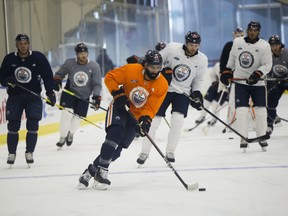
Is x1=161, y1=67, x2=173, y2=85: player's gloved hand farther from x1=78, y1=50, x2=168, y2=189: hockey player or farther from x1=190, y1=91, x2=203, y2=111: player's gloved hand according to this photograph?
x1=78, y1=50, x2=168, y2=189: hockey player

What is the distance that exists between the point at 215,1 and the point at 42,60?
44.1 feet

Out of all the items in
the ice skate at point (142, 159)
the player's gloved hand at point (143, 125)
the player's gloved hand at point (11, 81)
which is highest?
the player's gloved hand at point (11, 81)

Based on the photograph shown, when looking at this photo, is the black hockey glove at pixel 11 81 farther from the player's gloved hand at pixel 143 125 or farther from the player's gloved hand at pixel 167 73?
the player's gloved hand at pixel 143 125

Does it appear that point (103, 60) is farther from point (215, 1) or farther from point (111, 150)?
point (111, 150)

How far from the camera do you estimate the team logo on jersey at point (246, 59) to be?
6.82 meters

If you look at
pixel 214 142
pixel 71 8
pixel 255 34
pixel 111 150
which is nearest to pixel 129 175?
pixel 111 150

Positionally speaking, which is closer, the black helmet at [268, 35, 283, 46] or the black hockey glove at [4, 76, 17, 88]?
the black hockey glove at [4, 76, 17, 88]

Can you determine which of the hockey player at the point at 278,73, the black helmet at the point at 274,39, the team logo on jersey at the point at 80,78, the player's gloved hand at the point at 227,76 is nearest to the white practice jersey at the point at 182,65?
the player's gloved hand at the point at 227,76

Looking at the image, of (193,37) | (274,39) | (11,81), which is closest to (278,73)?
(274,39)

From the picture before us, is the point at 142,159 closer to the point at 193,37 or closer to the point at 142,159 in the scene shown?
the point at 142,159

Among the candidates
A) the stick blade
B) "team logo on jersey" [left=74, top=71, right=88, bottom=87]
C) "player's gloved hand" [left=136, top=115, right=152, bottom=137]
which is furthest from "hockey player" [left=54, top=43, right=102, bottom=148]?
the stick blade

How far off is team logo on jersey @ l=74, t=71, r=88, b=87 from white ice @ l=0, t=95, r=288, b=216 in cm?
76

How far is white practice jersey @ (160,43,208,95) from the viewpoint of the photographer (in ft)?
20.4

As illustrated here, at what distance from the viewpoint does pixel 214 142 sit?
320 inches
